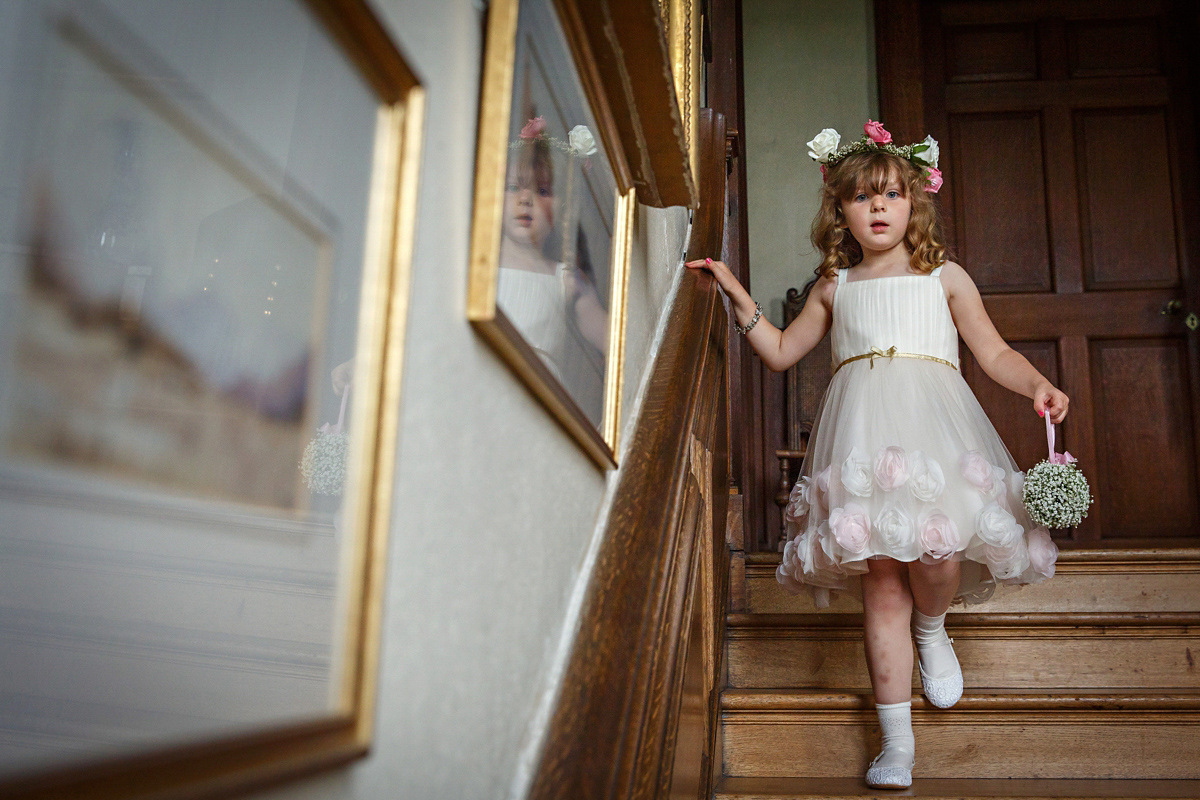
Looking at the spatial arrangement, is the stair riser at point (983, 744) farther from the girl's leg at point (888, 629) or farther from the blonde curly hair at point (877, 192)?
the blonde curly hair at point (877, 192)

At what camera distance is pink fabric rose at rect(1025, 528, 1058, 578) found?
6.56ft

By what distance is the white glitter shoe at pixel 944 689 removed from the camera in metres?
1.95

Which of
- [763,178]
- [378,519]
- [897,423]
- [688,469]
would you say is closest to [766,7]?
[763,178]

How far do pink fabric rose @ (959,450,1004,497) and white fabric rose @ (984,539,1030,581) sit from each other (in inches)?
4.6

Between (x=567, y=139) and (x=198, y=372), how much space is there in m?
0.49

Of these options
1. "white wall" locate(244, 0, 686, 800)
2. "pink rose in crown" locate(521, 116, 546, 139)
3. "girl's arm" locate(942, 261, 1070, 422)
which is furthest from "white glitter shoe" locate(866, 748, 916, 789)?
"pink rose in crown" locate(521, 116, 546, 139)

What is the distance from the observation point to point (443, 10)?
584mm

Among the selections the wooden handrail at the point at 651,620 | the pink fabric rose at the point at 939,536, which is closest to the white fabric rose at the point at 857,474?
the pink fabric rose at the point at 939,536

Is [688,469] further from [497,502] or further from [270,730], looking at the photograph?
[270,730]

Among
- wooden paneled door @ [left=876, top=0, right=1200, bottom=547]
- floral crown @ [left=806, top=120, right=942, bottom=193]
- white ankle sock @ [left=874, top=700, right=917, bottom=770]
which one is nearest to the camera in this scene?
white ankle sock @ [left=874, top=700, right=917, bottom=770]

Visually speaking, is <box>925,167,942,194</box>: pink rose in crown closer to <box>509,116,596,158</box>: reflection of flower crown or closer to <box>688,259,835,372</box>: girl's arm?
<box>688,259,835,372</box>: girl's arm

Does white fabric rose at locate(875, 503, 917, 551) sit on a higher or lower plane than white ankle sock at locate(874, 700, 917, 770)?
higher

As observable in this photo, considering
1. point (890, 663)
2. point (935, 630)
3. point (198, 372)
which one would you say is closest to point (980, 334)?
point (935, 630)

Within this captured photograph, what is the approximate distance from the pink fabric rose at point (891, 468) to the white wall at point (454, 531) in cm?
133
